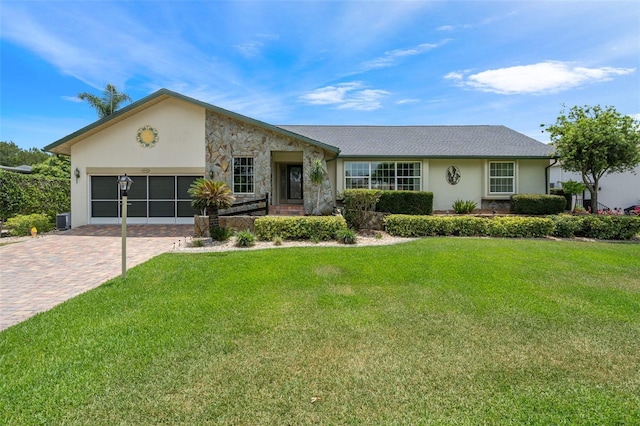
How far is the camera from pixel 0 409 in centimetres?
285

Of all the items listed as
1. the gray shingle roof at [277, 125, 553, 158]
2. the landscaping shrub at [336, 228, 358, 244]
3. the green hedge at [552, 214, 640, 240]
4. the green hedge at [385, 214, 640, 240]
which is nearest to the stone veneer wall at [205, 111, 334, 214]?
the gray shingle roof at [277, 125, 553, 158]

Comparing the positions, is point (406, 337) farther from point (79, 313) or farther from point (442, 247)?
point (442, 247)

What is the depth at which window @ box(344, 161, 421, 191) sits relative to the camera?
1727 cm

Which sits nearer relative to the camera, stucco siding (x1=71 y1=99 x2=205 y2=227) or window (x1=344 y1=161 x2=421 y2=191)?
stucco siding (x1=71 y1=99 x2=205 y2=227)

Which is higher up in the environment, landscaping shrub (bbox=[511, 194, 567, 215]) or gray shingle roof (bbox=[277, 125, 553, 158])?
gray shingle roof (bbox=[277, 125, 553, 158])

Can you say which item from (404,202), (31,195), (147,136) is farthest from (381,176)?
(31,195)

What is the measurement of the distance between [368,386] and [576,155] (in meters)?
16.4

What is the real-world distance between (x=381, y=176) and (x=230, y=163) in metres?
7.76

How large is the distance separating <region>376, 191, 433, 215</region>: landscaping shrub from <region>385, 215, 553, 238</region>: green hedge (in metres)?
2.10

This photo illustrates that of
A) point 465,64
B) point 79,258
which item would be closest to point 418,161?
point 465,64

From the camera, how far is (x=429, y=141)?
61.7 feet

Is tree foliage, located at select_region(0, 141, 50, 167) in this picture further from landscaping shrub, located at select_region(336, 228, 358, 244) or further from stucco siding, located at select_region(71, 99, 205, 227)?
landscaping shrub, located at select_region(336, 228, 358, 244)

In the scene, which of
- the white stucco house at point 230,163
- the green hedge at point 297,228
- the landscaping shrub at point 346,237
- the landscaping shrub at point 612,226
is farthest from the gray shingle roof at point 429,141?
the landscaping shrub at point 346,237

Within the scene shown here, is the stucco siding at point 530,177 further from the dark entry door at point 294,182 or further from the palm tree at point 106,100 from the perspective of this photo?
the palm tree at point 106,100
